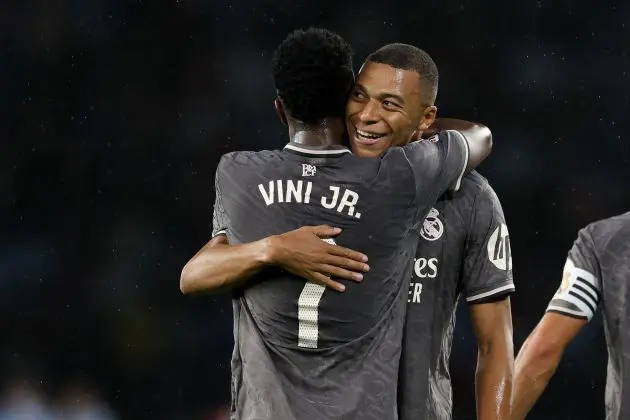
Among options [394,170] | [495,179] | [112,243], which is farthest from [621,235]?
[112,243]

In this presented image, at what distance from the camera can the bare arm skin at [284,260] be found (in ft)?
8.46

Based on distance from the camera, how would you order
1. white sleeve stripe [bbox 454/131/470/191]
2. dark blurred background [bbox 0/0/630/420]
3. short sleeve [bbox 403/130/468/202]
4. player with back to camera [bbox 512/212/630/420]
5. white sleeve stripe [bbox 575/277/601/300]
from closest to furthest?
short sleeve [bbox 403/130/468/202] < white sleeve stripe [bbox 454/131/470/191] < player with back to camera [bbox 512/212/630/420] < white sleeve stripe [bbox 575/277/601/300] < dark blurred background [bbox 0/0/630/420]

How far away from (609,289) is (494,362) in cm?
45

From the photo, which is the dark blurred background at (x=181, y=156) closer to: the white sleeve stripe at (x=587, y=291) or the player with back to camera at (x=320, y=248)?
the white sleeve stripe at (x=587, y=291)

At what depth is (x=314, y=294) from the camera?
8.72ft

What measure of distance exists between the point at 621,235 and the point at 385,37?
4.27m

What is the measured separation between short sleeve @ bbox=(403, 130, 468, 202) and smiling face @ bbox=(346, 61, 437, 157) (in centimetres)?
12

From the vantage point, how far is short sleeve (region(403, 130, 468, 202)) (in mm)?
2693

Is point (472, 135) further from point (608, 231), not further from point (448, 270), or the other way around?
point (608, 231)

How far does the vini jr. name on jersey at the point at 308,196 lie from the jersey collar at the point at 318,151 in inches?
3.4

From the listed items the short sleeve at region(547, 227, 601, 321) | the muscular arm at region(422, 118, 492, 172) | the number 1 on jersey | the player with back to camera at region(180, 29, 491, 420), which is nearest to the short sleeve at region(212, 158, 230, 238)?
the player with back to camera at region(180, 29, 491, 420)

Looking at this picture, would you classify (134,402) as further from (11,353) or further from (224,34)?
(224,34)

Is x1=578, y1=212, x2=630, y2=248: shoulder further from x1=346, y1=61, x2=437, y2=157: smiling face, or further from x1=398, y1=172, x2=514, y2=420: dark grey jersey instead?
x1=346, y1=61, x2=437, y2=157: smiling face

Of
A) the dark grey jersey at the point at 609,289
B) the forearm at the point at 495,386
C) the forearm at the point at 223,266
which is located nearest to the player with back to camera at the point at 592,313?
the dark grey jersey at the point at 609,289
